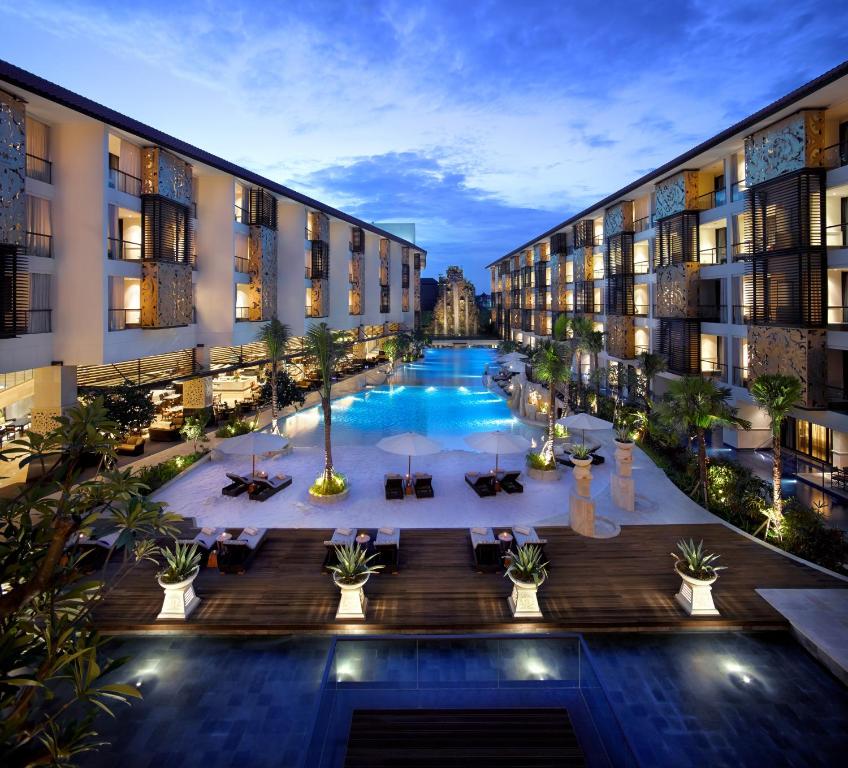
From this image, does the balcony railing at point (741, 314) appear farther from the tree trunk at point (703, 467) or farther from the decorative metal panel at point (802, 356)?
the tree trunk at point (703, 467)

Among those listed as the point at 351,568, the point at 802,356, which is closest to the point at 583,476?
the point at 351,568

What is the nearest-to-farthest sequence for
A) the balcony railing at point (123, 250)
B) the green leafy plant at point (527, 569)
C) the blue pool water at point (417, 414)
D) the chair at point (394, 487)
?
the green leafy plant at point (527, 569) → the chair at point (394, 487) → the balcony railing at point (123, 250) → the blue pool water at point (417, 414)

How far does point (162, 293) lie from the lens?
23.2 metres

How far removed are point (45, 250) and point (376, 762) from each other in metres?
20.6

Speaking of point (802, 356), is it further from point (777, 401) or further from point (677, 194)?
point (677, 194)

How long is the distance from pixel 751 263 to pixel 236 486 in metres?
22.5

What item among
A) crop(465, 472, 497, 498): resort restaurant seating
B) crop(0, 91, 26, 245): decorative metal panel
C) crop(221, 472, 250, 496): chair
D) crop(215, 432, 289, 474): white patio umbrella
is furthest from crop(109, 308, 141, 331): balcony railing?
crop(465, 472, 497, 498): resort restaurant seating

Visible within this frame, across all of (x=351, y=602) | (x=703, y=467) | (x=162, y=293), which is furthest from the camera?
(x=162, y=293)

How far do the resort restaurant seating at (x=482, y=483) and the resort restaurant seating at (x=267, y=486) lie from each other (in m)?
6.61

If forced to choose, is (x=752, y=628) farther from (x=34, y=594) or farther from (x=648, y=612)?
(x=34, y=594)

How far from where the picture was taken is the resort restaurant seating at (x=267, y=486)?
1778cm

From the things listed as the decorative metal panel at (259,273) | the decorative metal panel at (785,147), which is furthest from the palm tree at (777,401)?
the decorative metal panel at (259,273)

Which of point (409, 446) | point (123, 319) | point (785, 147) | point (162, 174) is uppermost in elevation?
point (162, 174)

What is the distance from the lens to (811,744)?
7902 millimetres
